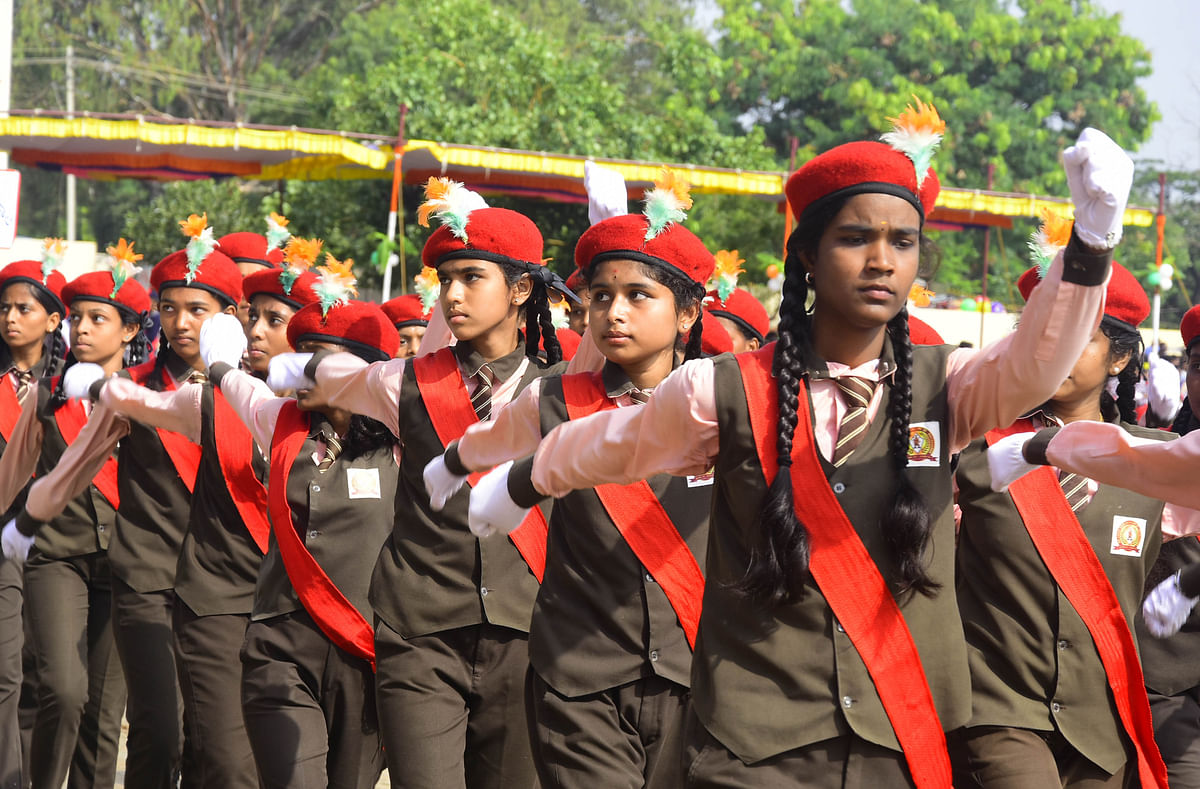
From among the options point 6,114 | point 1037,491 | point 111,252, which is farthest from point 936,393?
point 6,114

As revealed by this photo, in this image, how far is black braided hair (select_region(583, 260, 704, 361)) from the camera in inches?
185

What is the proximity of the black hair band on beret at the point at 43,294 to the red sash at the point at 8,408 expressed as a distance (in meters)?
0.50

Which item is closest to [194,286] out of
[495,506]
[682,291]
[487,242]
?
[487,242]

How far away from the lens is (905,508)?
3209 millimetres

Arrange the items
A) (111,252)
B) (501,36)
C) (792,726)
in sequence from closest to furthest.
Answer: (792,726), (111,252), (501,36)

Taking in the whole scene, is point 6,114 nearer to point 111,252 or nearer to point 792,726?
point 111,252

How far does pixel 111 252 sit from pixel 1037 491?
554cm

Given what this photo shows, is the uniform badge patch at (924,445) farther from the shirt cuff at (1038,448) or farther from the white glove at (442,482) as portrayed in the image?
the white glove at (442,482)

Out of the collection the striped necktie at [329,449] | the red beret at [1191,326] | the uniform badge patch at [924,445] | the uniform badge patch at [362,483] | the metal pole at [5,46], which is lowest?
the uniform badge patch at [362,483]

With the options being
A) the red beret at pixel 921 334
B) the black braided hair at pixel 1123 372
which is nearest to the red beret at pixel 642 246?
the red beret at pixel 921 334

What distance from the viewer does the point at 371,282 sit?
2750cm

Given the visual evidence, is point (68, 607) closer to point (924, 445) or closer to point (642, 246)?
A: point (642, 246)

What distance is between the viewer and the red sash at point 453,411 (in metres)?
5.05

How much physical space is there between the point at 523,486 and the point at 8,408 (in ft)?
17.6
